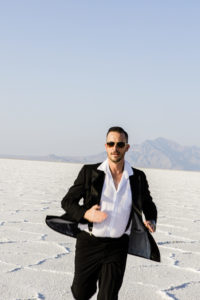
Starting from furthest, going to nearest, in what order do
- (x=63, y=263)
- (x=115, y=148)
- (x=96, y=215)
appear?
(x=63, y=263), (x=115, y=148), (x=96, y=215)

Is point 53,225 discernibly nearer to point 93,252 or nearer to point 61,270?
point 93,252

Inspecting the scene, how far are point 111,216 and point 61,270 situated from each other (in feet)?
5.21

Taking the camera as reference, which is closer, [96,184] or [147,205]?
[96,184]

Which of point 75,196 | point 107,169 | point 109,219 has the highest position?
point 107,169

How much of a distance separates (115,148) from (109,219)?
0.35 m

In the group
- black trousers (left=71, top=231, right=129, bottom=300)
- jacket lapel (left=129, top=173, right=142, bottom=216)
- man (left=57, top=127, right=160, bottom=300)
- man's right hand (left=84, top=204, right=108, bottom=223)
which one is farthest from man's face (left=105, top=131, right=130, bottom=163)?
black trousers (left=71, top=231, right=129, bottom=300)

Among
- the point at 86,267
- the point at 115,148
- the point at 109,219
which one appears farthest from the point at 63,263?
the point at 115,148

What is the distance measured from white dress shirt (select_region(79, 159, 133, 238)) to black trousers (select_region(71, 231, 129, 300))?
5 centimetres

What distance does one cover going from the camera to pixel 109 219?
2.59m

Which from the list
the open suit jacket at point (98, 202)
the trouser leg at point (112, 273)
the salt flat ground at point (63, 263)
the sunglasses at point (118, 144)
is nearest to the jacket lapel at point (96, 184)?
the open suit jacket at point (98, 202)

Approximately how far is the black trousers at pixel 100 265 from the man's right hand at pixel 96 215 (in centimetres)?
16

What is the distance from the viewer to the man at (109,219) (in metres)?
2.59

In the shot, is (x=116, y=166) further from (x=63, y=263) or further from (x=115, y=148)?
(x=63, y=263)

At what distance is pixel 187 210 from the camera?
8.82 metres
